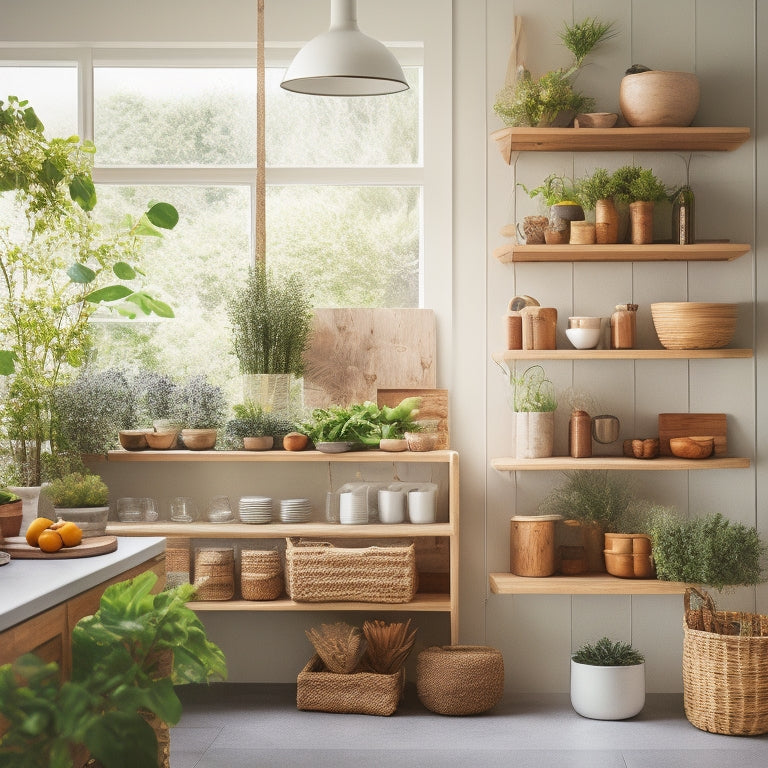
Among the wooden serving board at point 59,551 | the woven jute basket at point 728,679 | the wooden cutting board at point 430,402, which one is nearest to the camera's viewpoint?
the wooden serving board at point 59,551

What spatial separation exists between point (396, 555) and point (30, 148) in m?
2.15

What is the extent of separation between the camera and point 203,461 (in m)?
4.30

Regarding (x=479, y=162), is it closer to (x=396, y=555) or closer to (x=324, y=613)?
(x=396, y=555)

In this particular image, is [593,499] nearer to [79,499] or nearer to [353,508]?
[353,508]

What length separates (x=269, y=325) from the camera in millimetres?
4230

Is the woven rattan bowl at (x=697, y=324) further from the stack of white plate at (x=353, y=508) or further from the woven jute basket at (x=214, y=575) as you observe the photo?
the woven jute basket at (x=214, y=575)

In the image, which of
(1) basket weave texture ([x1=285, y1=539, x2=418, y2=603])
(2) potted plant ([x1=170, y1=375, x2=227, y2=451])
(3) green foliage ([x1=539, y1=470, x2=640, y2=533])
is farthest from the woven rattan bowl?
(2) potted plant ([x1=170, y1=375, x2=227, y2=451])

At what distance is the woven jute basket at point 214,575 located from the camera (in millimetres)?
4121

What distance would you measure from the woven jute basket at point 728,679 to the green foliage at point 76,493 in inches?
93.3

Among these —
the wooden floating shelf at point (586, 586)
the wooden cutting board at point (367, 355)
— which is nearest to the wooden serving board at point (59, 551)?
the wooden cutting board at point (367, 355)

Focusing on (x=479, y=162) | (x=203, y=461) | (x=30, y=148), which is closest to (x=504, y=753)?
(x=203, y=461)

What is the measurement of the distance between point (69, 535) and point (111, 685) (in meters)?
0.95

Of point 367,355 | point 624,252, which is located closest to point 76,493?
point 367,355

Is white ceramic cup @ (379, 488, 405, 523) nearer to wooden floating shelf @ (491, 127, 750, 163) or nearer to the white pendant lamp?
wooden floating shelf @ (491, 127, 750, 163)
